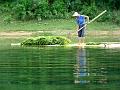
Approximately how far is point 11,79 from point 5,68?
2.53 meters

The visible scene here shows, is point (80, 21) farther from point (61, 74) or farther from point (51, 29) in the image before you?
point (61, 74)

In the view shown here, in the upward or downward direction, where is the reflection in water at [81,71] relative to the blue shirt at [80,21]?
downward

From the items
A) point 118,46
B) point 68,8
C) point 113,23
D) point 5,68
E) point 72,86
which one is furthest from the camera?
point 68,8

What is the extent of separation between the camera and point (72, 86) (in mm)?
9789

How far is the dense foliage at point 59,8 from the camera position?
41.0 meters

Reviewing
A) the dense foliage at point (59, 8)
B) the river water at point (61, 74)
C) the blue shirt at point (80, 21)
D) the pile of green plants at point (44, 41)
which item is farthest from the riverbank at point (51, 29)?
the river water at point (61, 74)

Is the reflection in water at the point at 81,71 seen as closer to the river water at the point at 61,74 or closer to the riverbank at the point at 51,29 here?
the river water at the point at 61,74

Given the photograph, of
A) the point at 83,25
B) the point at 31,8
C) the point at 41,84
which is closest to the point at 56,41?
the point at 83,25

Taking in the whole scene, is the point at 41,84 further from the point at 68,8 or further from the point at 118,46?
the point at 68,8

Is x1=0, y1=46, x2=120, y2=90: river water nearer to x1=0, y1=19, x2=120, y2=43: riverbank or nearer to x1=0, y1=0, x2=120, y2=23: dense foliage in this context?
x1=0, y1=19, x2=120, y2=43: riverbank

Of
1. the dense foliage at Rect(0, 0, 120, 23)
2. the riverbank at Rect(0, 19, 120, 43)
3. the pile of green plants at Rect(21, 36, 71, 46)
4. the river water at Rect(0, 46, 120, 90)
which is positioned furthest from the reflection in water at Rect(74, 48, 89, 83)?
the dense foliage at Rect(0, 0, 120, 23)

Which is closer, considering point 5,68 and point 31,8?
point 5,68

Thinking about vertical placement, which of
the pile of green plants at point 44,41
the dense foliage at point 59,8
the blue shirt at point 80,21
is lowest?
the pile of green plants at point 44,41

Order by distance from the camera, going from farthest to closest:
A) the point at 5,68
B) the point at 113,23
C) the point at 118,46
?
the point at 113,23, the point at 118,46, the point at 5,68
